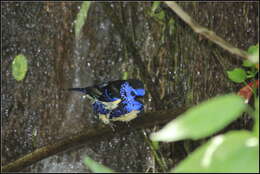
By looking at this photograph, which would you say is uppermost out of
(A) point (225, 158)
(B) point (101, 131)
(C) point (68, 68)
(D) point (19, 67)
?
(D) point (19, 67)

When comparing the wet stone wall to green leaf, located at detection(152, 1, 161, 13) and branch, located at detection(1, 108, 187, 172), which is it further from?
branch, located at detection(1, 108, 187, 172)

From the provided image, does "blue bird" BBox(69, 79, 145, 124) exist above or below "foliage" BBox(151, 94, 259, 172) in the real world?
below

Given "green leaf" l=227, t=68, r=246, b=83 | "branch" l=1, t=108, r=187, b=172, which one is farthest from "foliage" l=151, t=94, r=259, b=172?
"branch" l=1, t=108, r=187, b=172

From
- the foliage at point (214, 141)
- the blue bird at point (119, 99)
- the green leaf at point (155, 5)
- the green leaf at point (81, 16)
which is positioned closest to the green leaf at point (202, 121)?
the foliage at point (214, 141)

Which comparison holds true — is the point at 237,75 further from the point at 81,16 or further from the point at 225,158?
the point at 81,16

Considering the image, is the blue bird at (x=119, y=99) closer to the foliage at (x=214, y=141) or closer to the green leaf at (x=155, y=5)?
the green leaf at (x=155, y=5)

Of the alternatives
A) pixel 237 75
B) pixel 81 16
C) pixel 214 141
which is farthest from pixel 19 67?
pixel 214 141

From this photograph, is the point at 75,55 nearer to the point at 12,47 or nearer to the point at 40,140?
the point at 12,47
